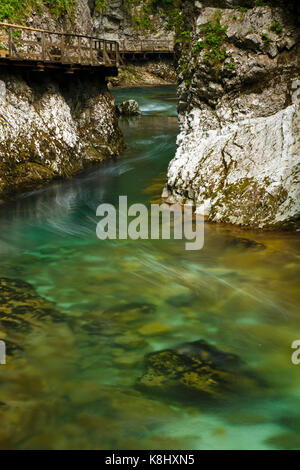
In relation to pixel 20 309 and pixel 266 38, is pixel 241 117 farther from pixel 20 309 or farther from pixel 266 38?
pixel 20 309

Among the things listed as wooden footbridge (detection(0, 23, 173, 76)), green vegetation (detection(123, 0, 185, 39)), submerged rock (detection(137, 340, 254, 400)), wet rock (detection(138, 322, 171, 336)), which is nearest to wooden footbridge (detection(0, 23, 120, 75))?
wooden footbridge (detection(0, 23, 173, 76))

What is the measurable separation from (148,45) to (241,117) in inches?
1606

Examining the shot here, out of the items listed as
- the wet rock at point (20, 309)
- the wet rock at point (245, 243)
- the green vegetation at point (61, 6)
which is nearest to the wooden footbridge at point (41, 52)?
the green vegetation at point (61, 6)

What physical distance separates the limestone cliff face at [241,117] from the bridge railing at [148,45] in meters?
37.7

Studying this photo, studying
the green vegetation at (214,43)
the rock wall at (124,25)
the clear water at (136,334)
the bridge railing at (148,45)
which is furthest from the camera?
the rock wall at (124,25)

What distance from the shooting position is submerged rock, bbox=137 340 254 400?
478 centimetres

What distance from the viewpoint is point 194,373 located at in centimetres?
505

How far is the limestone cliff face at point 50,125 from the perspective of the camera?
1397cm

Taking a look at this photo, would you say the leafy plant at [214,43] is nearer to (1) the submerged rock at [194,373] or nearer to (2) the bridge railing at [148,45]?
(1) the submerged rock at [194,373]

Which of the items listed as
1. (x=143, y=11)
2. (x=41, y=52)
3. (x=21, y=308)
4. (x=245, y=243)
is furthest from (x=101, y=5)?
(x=21, y=308)

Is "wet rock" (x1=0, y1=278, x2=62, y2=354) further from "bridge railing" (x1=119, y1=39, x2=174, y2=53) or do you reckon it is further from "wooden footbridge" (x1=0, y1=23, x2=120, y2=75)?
"bridge railing" (x1=119, y1=39, x2=174, y2=53)

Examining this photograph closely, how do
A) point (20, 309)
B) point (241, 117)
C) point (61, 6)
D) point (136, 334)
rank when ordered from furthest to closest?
1. point (61, 6)
2. point (241, 117)
3. point (20, 309)
4. point (136, 334)

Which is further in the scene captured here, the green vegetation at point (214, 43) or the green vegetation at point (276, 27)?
the green vegetation at point (214, 43)

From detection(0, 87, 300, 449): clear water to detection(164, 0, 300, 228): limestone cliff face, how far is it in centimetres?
97
